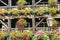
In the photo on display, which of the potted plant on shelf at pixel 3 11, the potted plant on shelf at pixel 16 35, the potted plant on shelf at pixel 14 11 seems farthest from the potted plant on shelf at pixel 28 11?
the potted plant on shelf at pixel 16 35

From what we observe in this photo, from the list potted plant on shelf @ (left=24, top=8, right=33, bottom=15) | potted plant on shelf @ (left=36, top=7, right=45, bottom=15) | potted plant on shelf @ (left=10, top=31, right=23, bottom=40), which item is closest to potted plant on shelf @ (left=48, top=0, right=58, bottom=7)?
potted plant on shelf @ (left=36, top=7, right=45, bottom=15)

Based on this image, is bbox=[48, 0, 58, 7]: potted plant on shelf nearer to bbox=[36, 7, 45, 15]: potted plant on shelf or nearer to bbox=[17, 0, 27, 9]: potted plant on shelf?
bbox=[36, 7, 45, 15]: potted plant on shelf

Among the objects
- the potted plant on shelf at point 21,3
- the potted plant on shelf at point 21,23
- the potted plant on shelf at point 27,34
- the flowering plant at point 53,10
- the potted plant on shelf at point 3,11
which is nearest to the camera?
the potted plant on shelf at point 27,34

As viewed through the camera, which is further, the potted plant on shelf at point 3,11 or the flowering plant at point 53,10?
the potted plant on shelf at point 3,11

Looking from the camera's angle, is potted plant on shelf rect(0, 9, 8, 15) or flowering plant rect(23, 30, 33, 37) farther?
potted plant on shelf rect(0, 9, 8, 15)

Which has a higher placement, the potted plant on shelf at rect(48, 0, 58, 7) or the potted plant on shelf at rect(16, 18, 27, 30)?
the potted plant on shelf at rect(48, 0, 58, 7)

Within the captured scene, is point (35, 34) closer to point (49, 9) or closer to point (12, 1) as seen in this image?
point (49, 9)

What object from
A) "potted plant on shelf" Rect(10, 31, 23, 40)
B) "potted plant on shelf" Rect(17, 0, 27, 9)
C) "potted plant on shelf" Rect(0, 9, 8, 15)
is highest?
"potted plant on shelf" Rect(17, 0, 27, 9)

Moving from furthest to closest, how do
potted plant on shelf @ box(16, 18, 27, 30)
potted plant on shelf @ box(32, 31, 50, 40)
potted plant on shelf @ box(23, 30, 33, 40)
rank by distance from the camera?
potted plant on shelf @ box(16, 18, 27, 30), potted plant on shelf @ box(23, 30, 33, 40), potted plant on shelf @ box(32, 31, 50, 40)

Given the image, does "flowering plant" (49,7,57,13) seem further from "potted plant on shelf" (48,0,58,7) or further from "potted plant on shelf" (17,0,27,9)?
"potted plant on shelf" (17,0,27,9)

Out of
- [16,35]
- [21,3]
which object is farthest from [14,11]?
[16,35]

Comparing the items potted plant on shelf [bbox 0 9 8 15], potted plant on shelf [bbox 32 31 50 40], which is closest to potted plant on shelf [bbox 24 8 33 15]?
potted plant on shelf [bbox 0 9 8 15]

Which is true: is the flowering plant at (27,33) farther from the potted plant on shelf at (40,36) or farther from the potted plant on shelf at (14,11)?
the potted plant on shelf at (14,11)

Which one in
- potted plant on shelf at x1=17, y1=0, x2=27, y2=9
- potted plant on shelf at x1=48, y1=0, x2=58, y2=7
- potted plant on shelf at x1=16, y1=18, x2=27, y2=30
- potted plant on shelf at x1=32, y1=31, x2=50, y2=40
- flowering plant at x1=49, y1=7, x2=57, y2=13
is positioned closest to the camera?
potted plant on shelf at x1=32, y1=31, x2=50, y2=40
